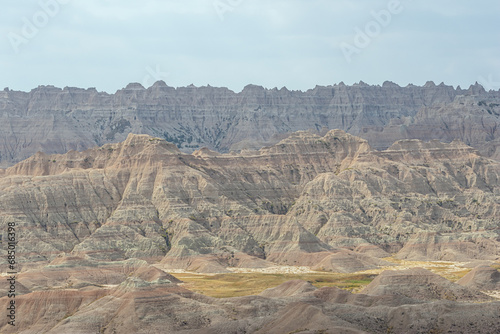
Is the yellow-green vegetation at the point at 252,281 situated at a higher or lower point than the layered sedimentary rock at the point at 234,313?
lower

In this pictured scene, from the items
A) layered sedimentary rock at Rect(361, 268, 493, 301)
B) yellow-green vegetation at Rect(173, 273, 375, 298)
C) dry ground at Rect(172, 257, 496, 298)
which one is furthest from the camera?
dry ground at Rect(172, 257, 496, 298)

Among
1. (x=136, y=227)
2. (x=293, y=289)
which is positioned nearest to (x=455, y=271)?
(x=293, y=289)

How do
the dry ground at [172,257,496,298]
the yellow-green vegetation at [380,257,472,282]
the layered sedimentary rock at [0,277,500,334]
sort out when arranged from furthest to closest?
the yellow-green vegetation at [380,257,472,282], the dry ground at [172,257,496,298], the layered sedimentary rock at [0,277,500,334]

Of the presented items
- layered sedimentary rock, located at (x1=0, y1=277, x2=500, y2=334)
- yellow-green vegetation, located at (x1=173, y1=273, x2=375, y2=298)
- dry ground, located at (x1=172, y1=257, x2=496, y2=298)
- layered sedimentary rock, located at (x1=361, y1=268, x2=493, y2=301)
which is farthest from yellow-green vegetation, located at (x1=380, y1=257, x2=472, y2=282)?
layered sedimentary rock, located at (x1=0, y1=277, x2=500, y2=334)

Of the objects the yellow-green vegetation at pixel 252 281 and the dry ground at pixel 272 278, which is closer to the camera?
the yellow-green vegetation at pixel 252 281

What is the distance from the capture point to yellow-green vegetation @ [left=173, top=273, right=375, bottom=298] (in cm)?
15243

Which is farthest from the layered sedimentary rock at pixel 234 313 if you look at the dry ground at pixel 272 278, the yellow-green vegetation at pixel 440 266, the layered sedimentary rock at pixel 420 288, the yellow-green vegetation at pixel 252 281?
the yellow-green vegetation at pixel 440 266

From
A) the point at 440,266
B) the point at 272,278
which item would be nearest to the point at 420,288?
the point at 272,278

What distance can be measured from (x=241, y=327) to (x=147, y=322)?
12.7 m

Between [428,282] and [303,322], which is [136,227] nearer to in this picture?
[428,282]

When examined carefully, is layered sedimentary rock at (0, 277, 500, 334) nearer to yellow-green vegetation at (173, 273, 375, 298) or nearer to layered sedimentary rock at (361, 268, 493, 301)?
layered sedimentary rock at (361, 268, 493, 301)

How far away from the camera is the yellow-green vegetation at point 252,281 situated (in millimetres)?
152425

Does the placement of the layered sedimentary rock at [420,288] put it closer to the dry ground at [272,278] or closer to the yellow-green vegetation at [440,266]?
the dry ground at [272,278]

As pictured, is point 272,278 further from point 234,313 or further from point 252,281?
point 234,313
